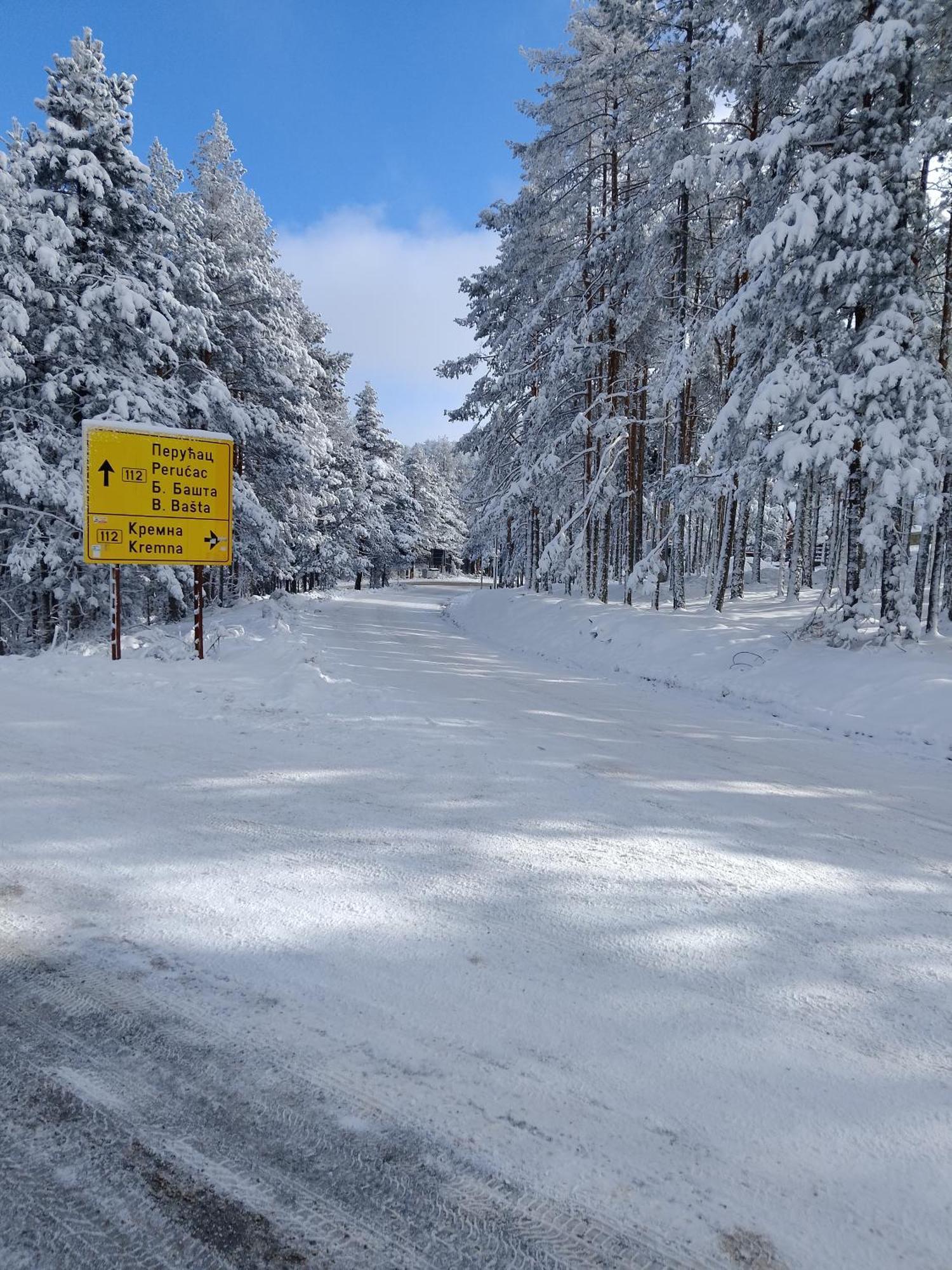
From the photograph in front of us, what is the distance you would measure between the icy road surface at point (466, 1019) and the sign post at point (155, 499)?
16.8 feet

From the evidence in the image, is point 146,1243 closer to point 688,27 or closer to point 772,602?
point 688,27

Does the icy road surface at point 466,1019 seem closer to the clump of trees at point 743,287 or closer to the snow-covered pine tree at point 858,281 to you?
the snow-covered pine tree at point 858,281

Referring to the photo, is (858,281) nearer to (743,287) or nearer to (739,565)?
(743,287)

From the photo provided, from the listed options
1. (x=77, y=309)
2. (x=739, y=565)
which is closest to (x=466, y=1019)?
(x=77, y=309)

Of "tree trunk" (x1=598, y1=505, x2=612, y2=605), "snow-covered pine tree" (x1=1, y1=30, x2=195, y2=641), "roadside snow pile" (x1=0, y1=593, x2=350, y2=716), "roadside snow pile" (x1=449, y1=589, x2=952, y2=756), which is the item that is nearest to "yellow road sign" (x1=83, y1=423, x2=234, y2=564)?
"roadside snow pile" (x1=0, y1=593, x2=350, y2=716)

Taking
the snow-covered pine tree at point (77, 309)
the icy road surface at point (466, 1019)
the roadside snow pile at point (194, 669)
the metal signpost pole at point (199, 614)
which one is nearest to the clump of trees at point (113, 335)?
the snow-covered pine tree at point (77, 309)

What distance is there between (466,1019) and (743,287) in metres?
12.4

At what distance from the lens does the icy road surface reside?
1.47m

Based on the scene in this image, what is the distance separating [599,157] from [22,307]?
45.9ft

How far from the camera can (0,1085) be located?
1808mm

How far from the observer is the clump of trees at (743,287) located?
8.85 metres

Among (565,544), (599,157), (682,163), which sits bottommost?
(565,544)

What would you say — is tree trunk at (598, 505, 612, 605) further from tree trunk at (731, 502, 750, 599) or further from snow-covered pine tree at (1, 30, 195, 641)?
snow-covered pine tree at (1, 30, 195, 641)

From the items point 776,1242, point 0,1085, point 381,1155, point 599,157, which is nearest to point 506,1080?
point 381,1155
